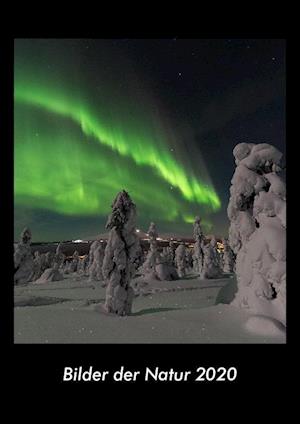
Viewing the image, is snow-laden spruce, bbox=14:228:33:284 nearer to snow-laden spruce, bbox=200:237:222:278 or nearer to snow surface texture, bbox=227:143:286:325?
snow-laden spruce, bbox=200:237:222:278

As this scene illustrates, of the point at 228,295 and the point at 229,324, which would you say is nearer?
the point at 229,324

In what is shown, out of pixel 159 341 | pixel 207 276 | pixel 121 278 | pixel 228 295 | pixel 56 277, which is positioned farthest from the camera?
pixel 56 277

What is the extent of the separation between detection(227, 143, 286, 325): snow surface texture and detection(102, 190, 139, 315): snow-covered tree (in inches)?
292

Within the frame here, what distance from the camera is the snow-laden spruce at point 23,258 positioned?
42237 mm

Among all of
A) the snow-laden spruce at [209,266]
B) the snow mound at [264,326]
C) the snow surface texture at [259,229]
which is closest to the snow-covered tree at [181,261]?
the snow-laden spruce at [209,266]

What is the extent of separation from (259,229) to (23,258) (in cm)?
3542

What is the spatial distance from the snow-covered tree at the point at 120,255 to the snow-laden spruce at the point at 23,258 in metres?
25.0

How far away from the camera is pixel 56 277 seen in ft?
198

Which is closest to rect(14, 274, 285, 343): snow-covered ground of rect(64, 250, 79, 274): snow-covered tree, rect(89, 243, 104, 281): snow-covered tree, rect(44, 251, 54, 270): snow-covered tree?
rect(89, 243, 104, 281): snow-covered tree

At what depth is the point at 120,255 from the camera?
21.5 meters

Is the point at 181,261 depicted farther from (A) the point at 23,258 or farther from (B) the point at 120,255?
(B) the point at 120,255

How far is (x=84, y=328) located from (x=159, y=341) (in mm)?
3983
